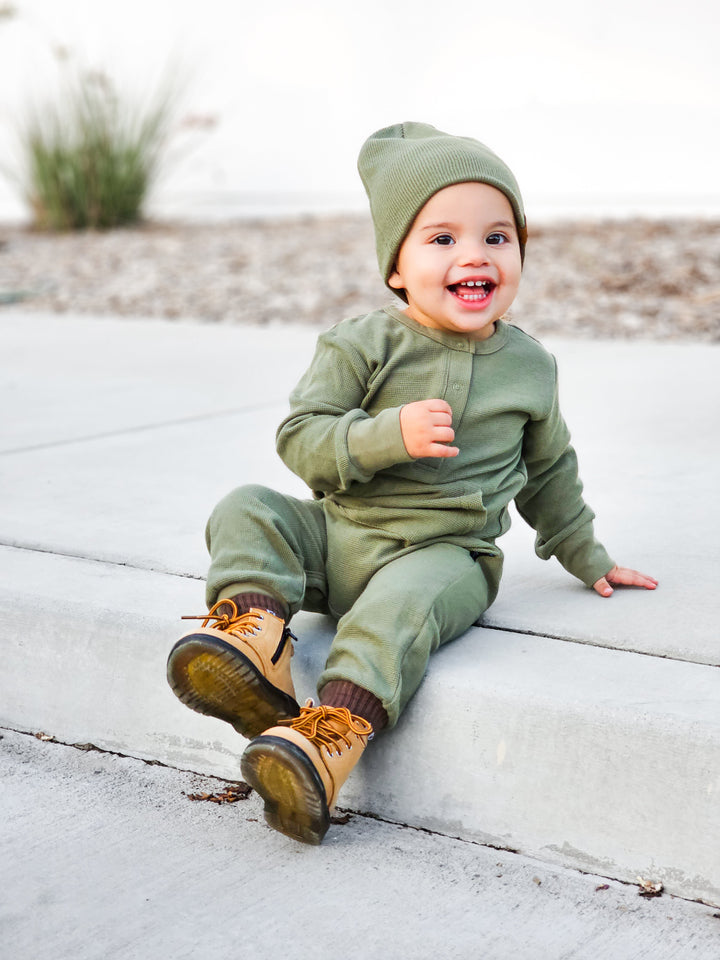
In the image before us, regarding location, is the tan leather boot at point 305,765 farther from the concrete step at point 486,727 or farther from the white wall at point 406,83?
the white wall at point 406,83

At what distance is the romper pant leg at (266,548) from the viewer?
7.15ft

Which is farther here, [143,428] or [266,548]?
[143,428]

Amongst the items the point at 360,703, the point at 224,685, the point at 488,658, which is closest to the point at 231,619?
the point at 224,685

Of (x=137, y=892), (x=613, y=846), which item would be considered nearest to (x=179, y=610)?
(x=137, y=892)

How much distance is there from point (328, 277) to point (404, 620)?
20.2 feet

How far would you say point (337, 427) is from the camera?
2113mm

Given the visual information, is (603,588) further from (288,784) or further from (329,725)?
(288,784)

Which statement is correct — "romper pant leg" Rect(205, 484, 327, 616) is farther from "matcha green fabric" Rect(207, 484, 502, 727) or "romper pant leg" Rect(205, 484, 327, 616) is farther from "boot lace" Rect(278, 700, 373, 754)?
"boot lace" Rect(278, 700, 373, 754)

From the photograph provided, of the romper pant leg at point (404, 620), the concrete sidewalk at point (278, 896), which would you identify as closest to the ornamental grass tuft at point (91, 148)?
the romper pant leg at point (404, 620)

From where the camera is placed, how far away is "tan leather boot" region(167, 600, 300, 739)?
6.47 feet

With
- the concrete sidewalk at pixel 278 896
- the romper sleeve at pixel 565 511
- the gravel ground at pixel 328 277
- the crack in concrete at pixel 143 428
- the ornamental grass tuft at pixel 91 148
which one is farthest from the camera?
the ornamental grass tuft at pixel 91 148

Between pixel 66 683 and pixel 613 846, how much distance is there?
3.50ft

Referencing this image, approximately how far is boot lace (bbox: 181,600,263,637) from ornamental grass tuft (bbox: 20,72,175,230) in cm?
909

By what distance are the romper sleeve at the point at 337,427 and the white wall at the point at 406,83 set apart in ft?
27.6
